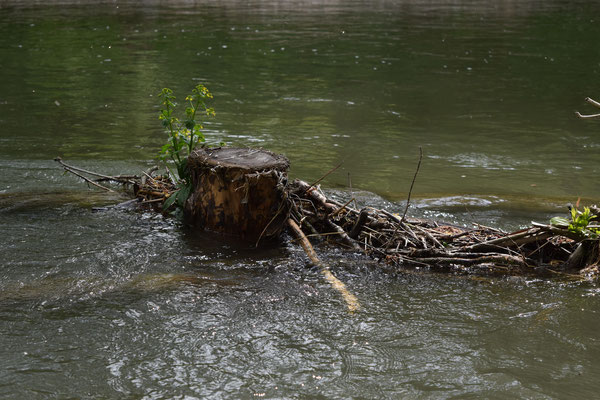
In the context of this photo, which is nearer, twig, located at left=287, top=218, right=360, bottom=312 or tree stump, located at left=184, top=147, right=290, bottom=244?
twig, located at left=287, top=218, right=360, bottom=312

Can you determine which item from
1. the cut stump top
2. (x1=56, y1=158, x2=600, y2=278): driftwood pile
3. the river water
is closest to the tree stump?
the cut stump top

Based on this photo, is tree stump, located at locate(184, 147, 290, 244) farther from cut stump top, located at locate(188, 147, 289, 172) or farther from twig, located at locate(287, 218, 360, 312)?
twig, located at locate(287, 218, 360, 312)

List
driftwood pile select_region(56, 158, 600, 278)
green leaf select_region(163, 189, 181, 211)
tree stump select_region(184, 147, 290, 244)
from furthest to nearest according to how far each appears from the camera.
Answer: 1. green leaf select_region(163, 189, 181, 211)
2. tree stump select_region(184, 147, 290, 244)
3. driftwood pile select_region(56, 158, 600, 278)

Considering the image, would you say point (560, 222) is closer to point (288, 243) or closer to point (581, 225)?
point (581, 225)

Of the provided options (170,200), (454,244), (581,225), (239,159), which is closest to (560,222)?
(581,225)

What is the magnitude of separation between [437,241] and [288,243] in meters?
A: 1.37

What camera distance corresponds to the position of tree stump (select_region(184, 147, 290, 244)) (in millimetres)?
6051

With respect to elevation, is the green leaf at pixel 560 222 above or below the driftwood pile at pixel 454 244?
above

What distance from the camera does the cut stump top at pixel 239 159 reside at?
607cm

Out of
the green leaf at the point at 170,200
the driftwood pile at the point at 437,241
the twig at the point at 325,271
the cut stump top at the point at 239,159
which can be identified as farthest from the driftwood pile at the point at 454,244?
the green leaf at the point at 170,200

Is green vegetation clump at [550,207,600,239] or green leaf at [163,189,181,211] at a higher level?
green vegetation clump at [550,207,600,239]

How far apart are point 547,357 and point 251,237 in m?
2.97

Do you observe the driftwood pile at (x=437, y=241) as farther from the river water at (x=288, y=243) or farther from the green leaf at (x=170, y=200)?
the green leaf at (x=170, y=200)

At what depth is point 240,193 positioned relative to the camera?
611 cm
